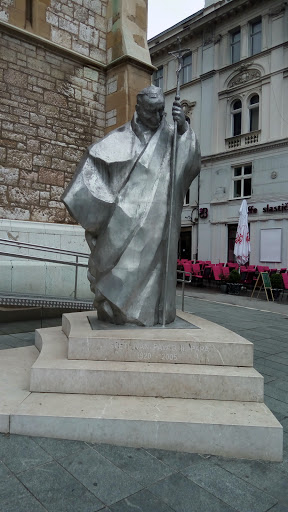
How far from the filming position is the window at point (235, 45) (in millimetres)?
21062

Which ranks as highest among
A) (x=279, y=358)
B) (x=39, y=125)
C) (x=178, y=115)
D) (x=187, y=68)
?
(x=187, y=68)

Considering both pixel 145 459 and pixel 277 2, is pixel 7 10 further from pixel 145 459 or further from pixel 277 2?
pixel 277 2

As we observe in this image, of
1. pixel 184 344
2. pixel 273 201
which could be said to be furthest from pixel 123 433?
pixel 273 201

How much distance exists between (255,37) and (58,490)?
75.2 feet

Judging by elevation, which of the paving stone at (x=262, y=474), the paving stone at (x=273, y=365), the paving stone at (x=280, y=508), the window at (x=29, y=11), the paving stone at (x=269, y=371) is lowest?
the paving stone at (x=273, y=365)

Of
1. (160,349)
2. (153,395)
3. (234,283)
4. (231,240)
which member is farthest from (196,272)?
(153,395)

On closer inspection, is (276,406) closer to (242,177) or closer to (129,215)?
(129,215)

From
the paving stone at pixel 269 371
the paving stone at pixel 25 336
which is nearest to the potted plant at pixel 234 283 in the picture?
the paving stone at pixel 25 336

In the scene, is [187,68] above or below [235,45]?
below

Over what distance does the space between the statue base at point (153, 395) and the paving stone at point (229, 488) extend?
20 cm

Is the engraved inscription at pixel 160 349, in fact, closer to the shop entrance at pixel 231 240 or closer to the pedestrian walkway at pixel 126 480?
the pedestrian walkway at pixel 126 480

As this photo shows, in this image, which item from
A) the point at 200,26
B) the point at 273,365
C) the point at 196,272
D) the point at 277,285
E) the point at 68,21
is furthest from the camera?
the point at 200,26

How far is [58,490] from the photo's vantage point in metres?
1.89

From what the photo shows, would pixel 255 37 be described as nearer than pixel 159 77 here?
Yes
